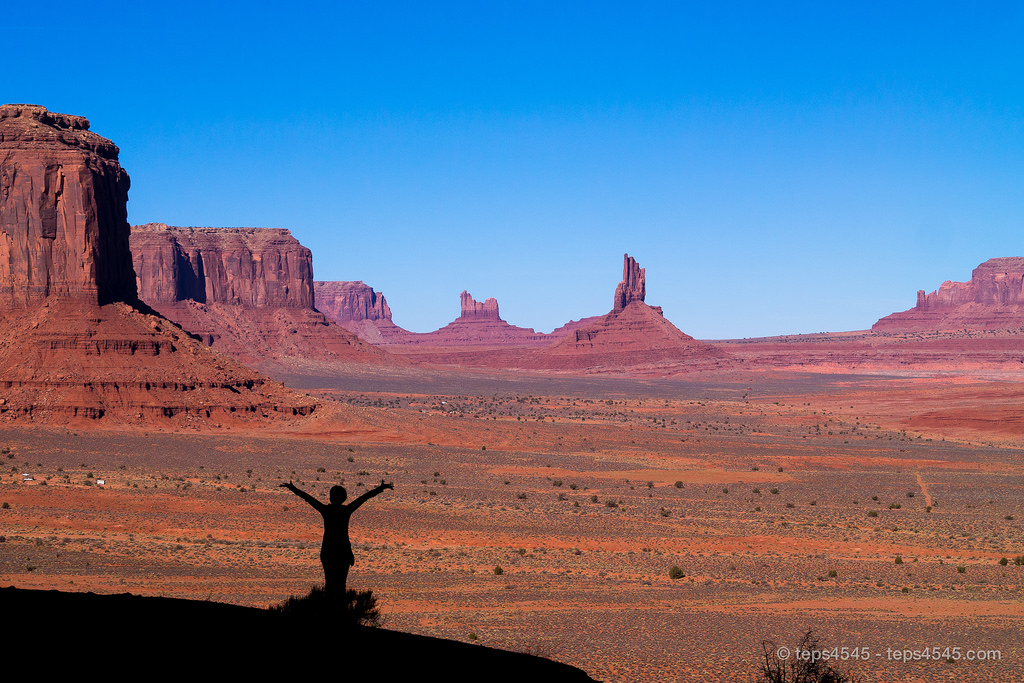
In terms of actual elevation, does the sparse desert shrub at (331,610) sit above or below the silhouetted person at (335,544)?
below

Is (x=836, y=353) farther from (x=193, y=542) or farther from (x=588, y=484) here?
(x=193, y=542)

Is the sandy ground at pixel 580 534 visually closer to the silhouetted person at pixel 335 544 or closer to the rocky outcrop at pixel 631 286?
the silhouetted person at pixel 335 544

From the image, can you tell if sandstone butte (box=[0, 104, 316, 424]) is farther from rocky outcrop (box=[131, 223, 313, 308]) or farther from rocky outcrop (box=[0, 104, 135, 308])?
rocky outcrop (box=[131, 223, 313, 308])

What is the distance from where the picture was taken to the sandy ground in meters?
13.4

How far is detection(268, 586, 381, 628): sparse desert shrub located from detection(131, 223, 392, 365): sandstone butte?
10227cm

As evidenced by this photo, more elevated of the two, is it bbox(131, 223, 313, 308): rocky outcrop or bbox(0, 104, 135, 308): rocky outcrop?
bbox(131, 223, 313, 308): rocky outcrop

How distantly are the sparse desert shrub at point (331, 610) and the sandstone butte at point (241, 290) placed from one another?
336ft

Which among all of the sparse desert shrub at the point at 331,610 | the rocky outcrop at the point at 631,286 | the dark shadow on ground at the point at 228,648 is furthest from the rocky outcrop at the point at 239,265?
the dark shadow on ground at the point at 228,648

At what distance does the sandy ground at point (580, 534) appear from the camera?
1341cm

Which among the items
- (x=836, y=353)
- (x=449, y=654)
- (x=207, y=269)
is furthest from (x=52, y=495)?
Result: (x=836, y=353)

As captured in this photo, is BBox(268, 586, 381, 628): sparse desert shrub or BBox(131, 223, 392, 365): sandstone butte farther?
BBox(131, 223, 392, 365): sandstone butte

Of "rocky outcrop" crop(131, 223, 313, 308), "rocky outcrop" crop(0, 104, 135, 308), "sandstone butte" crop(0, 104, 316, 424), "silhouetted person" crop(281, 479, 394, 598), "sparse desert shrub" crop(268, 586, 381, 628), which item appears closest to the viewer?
"sparse desert shrub" crop(268, 586, 381, 628)

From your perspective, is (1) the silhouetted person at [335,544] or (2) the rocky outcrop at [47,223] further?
(2) the rocky outcrop at [47,223]

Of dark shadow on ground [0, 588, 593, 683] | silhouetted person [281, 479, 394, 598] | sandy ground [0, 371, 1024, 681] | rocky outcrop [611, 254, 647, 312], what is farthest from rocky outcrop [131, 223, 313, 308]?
dark shadow on ground [0, 588, 593, 683]
